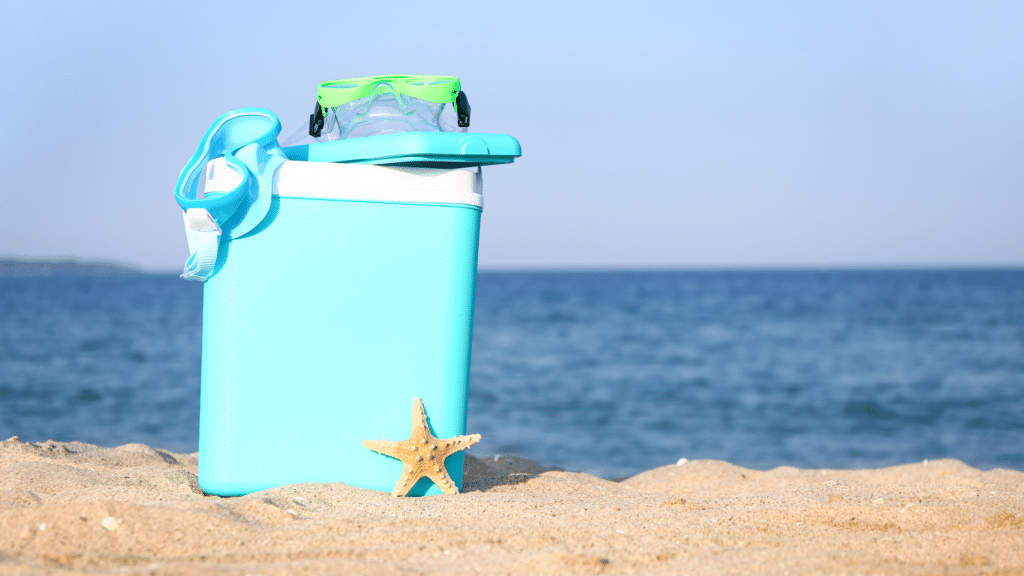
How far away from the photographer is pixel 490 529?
7.29 feet

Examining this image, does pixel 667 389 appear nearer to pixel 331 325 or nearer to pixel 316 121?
pixel 316 121

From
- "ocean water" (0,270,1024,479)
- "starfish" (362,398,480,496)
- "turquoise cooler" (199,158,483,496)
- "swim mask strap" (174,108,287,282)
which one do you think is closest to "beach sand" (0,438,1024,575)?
"starfish" (362,398,480,496)

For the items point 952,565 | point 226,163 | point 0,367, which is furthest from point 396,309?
point 0,367

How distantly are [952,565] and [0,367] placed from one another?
15.6m

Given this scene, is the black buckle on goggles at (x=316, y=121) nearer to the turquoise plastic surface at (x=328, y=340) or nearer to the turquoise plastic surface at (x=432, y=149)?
the turquoise plastic surface at (x=432, y=149)

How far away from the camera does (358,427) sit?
2775 millimetres

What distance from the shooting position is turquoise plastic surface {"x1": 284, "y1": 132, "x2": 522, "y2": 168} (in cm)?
261

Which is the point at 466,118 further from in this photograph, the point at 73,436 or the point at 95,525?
the point at 73,436

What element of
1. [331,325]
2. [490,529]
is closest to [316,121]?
[331,325]

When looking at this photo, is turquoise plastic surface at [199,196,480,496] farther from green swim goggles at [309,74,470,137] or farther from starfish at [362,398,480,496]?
green swim goggles at [309,74,470,137]

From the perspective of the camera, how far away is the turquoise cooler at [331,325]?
2727 millimetres

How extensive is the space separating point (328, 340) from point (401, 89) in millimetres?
949

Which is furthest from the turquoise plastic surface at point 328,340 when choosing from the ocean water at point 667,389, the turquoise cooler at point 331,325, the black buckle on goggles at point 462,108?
the ocean water at point 667,389

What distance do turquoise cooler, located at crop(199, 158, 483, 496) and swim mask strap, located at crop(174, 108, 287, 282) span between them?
0.04 meters
